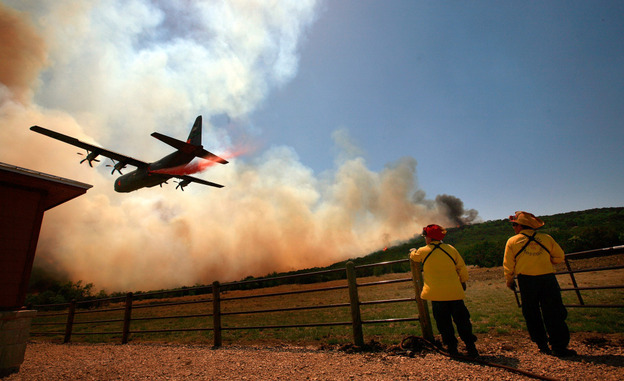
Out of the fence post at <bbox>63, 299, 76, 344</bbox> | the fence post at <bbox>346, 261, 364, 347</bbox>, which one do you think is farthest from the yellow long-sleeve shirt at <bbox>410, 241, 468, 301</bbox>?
the fence post at <bbox>63, 299, 76, 344</bbox>

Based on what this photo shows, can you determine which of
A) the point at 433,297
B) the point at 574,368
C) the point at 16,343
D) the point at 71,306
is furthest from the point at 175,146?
the point at 574,368

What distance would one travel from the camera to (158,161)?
805 inches

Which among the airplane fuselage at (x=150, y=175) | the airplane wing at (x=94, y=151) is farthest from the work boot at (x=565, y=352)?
the airplane wing at (x=94, y=151)

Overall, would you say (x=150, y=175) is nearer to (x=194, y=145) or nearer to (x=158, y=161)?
(x=158, y=161)

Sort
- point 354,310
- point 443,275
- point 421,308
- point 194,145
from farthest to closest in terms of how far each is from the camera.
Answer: point 194,145, point 354,310, point 421,308, point 443,275

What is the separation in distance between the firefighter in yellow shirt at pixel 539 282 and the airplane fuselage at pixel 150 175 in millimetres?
19374

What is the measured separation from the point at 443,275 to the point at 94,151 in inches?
879

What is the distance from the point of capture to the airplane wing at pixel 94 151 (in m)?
16.2

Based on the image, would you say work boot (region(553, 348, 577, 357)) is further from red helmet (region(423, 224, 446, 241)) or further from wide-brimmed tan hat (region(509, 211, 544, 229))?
red helmet (region(423, 224, 446, 241))

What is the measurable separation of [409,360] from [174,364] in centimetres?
408

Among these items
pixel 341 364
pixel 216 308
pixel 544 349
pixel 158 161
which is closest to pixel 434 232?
pixel 544 349

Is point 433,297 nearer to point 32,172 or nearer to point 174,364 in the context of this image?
point 174,364

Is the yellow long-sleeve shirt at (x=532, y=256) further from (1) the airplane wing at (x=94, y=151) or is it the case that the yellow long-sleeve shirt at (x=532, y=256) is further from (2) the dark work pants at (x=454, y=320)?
(1) the airplane wing at (x=94, y=151)

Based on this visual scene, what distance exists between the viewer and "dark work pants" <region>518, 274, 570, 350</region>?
3.67 m
